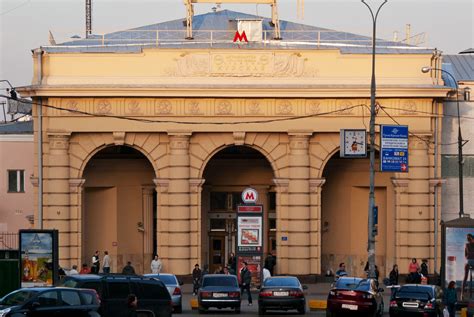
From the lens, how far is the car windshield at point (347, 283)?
5025 centimetres

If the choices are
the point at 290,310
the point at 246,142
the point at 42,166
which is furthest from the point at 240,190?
the point at 290,310

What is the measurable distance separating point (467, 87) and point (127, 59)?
17101mm

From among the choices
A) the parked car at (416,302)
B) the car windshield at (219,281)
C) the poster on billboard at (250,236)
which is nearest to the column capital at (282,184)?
the poster on billboard at (250,236)

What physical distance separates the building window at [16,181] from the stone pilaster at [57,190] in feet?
53.3

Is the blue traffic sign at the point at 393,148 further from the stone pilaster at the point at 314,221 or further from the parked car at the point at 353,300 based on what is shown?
the parked car at the point at 353,300

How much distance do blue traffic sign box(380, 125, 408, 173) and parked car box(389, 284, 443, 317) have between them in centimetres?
1043

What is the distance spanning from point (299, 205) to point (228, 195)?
6.58m

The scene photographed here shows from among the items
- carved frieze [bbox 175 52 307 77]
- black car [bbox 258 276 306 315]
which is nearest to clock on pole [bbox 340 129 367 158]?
carved frieze [bbox 175 52 307 77]

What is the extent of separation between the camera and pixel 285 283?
176 feet

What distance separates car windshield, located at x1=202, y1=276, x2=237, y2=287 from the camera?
5484 centimetres

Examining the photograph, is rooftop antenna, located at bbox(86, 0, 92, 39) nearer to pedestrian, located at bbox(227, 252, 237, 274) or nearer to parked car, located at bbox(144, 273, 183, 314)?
pedestrian, located at bbox(227, 252, 237, 274)

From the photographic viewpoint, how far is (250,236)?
2515 inches

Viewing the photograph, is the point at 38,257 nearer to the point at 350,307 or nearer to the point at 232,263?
the point at 350,307

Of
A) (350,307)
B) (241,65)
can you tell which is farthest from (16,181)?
(350,307)
